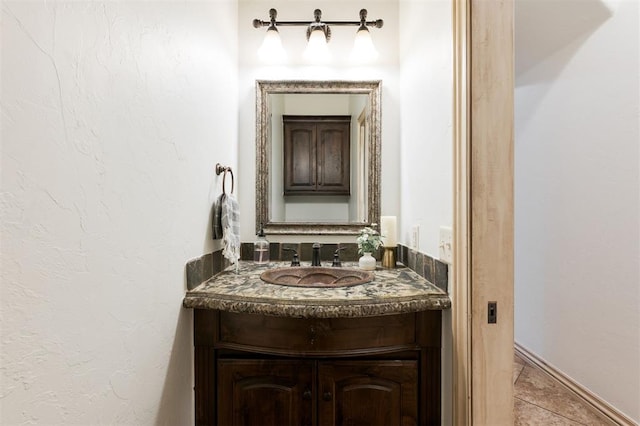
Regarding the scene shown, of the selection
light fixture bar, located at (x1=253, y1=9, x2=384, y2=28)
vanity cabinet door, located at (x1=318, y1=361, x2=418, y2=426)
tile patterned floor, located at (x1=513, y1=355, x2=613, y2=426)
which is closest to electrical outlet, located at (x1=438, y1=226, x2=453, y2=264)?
vanity cabinet door, located at (x1=318, y1=361, x2=418, y2=426)

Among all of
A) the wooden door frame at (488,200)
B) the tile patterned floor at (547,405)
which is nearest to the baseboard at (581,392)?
the tile patterned floor at (547,405)

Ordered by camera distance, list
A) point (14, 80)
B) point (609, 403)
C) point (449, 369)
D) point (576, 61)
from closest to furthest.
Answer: point (14, 80) < point (449, 369) < point (609, 403) < point (576, 61)

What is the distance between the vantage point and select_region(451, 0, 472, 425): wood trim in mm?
951

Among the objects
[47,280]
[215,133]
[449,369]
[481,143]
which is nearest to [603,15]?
[481,143]

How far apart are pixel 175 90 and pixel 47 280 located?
69 centimetres

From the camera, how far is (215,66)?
138 centimetres

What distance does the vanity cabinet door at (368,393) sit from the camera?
1095 millimetres

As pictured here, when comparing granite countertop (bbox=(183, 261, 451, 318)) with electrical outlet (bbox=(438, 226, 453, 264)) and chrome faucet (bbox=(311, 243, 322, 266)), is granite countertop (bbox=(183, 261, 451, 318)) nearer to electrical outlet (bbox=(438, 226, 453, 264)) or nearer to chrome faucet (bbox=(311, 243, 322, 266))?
electrical outlet (bbox=(438, 226, 453, 264))

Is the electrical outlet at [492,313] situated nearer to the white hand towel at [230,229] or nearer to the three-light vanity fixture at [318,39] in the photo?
the white hand towel at [230,229]

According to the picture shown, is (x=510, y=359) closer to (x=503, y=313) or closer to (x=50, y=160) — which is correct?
(x=503, y=313)

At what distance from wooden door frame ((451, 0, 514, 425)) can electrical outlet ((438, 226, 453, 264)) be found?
0.10 m

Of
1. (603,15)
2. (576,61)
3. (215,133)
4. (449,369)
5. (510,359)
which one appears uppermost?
(603,15)

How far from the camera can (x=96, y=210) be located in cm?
66

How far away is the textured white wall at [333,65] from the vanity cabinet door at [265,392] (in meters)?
0.75
